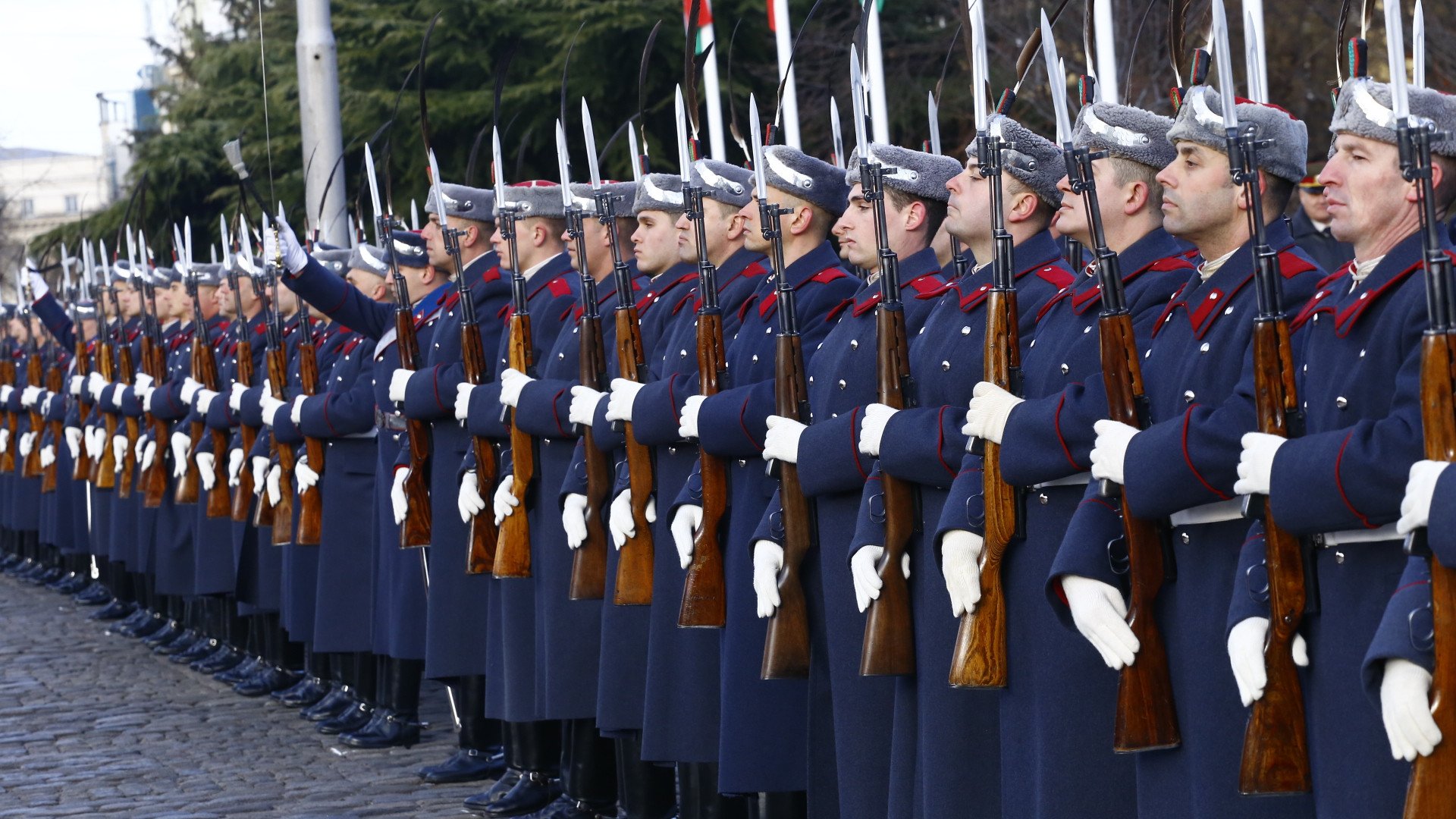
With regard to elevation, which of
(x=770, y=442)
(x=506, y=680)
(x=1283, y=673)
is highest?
(x=770, y=442)

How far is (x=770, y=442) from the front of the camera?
5.13m

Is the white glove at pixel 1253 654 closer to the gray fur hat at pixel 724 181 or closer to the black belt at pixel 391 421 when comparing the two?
the gray fur hat at pixel 724 181

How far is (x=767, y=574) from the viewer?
516 cm

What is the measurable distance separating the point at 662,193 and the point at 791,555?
1.48 metres

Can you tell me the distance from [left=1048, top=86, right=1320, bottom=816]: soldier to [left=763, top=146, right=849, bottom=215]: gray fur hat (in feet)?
5.41

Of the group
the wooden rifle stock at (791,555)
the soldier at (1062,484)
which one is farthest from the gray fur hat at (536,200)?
the soldier at (1062,484)

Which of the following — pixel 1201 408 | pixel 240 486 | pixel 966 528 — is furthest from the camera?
pixel 240 486

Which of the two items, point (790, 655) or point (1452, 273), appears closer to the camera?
point (1452, 273)

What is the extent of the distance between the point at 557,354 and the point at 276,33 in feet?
47.5

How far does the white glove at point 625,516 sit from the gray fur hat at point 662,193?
0.85m

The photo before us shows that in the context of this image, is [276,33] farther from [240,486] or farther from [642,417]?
[642,417]

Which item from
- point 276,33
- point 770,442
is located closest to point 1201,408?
point 770,442

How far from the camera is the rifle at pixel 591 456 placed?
6.27 m

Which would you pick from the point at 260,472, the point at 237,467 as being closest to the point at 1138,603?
the point at 260,472
